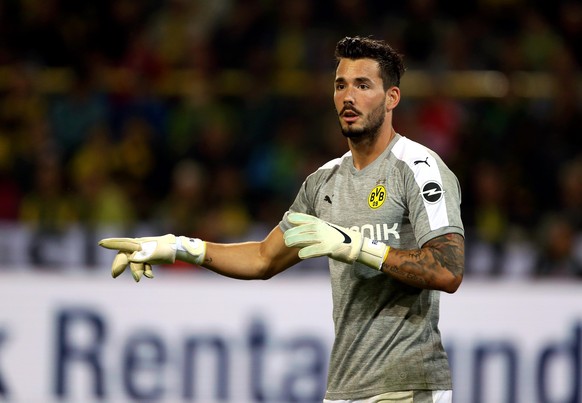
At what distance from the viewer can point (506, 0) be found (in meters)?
11.3

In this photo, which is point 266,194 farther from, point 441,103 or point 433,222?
point 433,222

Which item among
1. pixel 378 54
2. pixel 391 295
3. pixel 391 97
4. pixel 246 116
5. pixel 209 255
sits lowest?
pixel 391 295

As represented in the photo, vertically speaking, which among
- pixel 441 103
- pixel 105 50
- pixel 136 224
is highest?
pixel 105 50

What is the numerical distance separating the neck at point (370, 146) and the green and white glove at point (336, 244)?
0.48 metres

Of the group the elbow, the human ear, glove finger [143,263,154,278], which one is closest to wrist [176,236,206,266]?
glove finger [143,263,154,278]

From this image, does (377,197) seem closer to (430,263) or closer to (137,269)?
(430,263)

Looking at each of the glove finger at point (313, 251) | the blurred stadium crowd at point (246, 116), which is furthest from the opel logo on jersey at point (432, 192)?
the blurred stadium crowd at point (246, 116)

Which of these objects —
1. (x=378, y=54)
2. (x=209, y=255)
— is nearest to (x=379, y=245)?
(x=378, y=54)

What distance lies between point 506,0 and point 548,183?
256cm

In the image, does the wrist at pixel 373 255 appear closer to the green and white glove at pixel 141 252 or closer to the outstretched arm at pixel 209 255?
the outstretched arm at pixel 209 255

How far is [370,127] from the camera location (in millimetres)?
4387

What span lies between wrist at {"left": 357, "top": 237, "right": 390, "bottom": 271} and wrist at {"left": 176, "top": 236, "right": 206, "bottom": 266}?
939 mm

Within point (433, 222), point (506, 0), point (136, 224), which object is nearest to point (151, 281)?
point (136, 224)

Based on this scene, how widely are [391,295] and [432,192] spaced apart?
462 mm
